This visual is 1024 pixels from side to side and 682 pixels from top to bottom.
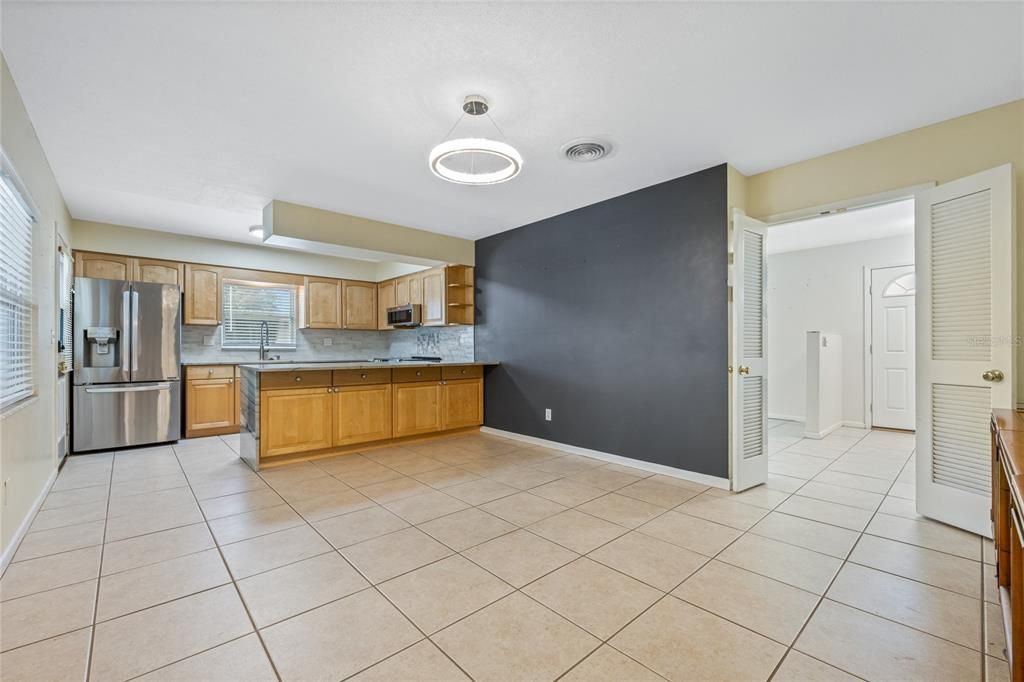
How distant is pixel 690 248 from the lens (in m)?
3.54

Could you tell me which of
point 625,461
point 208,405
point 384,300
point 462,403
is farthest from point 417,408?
point 384,300

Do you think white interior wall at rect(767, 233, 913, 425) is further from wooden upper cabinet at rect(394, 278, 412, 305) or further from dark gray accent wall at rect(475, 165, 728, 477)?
wooden upper cabinet at rect(394, 278, 412, 305)

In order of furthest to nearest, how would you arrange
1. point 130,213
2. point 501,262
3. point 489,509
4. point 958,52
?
point 501,262, point 130,213, point 489,509, point 958,52

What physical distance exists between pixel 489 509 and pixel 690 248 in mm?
2481

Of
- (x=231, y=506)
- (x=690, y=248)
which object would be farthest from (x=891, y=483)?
(x=231, y=506)

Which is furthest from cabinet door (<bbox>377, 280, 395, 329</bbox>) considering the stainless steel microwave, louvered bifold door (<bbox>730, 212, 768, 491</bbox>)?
louvered bifold door (<bbox>730, 212, 768, 491</bbox>)

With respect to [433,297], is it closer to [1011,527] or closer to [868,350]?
[1011,527]

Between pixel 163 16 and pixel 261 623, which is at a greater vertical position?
pixel 163 16

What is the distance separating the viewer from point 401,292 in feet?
21.7

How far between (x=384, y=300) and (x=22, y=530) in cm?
499

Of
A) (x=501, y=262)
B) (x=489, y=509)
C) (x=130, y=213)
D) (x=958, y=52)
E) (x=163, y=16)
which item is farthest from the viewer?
(x=501, y=262)

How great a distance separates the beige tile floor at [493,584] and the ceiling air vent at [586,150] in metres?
2.39

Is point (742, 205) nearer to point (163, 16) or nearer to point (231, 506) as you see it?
point (163, 16)

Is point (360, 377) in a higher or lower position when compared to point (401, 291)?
lower
